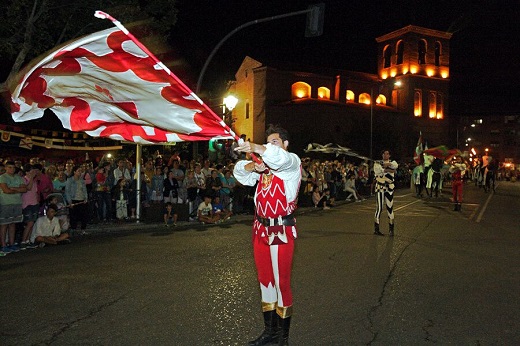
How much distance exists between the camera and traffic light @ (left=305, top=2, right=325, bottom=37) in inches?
556

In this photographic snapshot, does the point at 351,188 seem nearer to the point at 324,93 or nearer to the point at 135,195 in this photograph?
the point at 135,195

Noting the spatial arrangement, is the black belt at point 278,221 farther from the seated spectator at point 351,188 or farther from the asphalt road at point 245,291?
the seated spectator at point 351,188

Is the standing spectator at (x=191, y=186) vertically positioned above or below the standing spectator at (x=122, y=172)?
below

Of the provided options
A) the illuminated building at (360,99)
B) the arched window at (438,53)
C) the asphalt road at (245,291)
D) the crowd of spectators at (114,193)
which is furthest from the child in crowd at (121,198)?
the arched window at (438,53)

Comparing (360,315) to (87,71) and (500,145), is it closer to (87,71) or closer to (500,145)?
(87,71)

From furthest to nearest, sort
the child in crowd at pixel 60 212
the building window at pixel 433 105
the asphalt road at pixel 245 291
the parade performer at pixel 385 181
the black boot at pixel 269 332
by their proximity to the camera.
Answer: the building window at pixel 433 105 < the parade performer at pixel 385 181 < the child in crowd at pixel 60 212 < the asphalt road at pixel 245 291 < the black boot at pixel 269 332

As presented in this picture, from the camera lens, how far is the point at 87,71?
3.82m

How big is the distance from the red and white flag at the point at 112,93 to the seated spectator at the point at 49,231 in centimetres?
672

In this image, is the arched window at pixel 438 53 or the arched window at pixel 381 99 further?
the arched window at pixel 438 53

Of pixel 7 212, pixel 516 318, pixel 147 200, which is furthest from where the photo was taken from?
pixel 147 200

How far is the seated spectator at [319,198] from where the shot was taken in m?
19.4

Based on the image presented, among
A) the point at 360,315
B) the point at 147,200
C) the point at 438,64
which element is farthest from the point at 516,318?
the point at 438,64

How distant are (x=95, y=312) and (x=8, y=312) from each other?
1051mm

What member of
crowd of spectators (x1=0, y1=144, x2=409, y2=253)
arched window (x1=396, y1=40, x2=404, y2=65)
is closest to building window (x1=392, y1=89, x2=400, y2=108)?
arched window (x1=396, y1=40, x2=404, y2=65)
